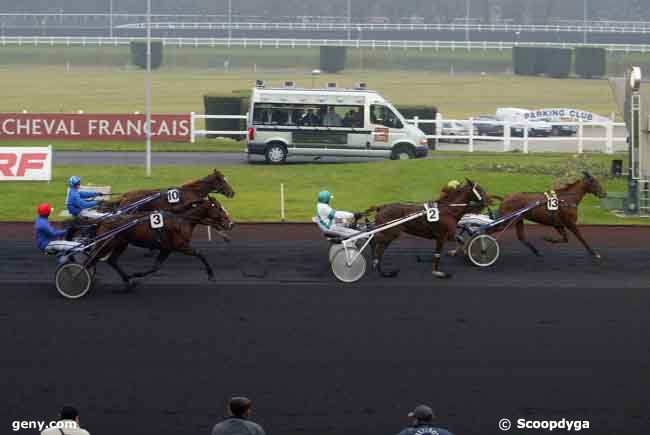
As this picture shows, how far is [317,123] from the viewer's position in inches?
1088

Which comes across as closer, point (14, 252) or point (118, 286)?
point (118, 286)

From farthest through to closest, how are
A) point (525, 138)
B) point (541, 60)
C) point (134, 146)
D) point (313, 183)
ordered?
point (541, 60), point (134, 146), point (525, 138), point (313, 183)

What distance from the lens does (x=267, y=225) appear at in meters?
19.8

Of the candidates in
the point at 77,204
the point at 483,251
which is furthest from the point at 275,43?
the point at 483,251

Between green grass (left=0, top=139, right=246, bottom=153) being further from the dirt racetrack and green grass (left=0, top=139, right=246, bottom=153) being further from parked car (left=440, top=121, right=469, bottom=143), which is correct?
the dirt racetrack

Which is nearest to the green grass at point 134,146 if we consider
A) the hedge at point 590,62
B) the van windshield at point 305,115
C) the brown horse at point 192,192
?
the van windshield at point 305,115

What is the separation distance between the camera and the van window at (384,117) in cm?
2783

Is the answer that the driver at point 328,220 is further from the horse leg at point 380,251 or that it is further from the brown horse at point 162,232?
the brown horse at point 162,232

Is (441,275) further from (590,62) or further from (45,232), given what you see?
(590,62)

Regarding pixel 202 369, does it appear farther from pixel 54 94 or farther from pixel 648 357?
pixel 54 94

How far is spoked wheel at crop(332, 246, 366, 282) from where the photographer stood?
1518 cm

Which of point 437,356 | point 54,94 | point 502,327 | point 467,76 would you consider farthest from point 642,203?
point 467,76

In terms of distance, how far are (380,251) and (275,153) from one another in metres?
12.4

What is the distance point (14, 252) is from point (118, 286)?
3100mm
